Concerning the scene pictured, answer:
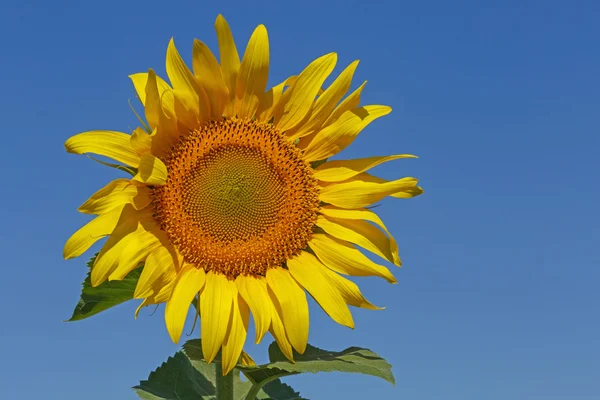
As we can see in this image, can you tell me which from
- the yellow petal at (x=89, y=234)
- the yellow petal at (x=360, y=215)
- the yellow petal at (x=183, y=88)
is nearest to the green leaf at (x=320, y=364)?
the yellow petal at (x=360, y=215)

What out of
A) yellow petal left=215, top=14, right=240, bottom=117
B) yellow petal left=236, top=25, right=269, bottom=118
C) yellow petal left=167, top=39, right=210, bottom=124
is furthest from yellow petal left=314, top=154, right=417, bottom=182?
yellow petal left=167, top=39, right=210, bottom=124

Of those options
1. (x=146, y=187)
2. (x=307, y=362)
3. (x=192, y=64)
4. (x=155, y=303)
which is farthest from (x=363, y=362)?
(x=192, y=64)

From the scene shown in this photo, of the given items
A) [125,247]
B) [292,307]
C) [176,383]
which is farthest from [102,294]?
[292,307]

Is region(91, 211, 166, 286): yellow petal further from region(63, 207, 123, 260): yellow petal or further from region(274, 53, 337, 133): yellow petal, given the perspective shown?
region(274, 53, 337, 133): yellow petal

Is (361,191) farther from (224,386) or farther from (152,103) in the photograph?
(224,386)

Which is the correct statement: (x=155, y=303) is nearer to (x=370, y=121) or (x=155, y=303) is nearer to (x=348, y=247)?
(x=348, y=247)

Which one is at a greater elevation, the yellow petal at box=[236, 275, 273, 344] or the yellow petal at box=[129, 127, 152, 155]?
the yellow petal at box=[129, 127, 152, 155]
